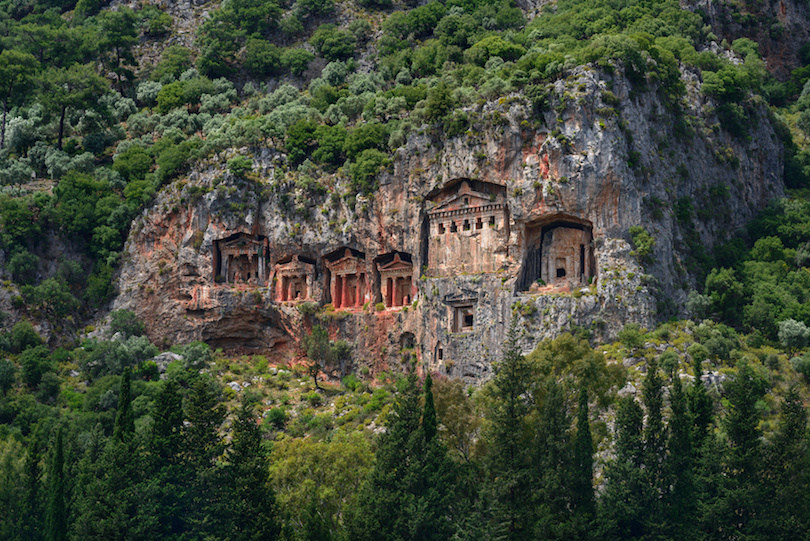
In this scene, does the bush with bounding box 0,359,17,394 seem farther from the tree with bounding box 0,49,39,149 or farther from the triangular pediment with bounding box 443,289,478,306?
the tree with bounding box 0,49,39,149

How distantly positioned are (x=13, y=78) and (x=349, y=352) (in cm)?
5209

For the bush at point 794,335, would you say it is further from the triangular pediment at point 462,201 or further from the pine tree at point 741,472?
the triangular pediment at point 462,201

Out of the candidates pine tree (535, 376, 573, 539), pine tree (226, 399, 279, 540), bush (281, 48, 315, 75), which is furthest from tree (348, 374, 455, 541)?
bush (281, 48, 315, 75)

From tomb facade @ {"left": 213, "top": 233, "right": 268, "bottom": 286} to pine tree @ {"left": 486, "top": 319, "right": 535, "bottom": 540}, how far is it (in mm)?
38331

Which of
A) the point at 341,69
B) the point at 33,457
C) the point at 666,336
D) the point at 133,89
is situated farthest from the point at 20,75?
the point at 666,336

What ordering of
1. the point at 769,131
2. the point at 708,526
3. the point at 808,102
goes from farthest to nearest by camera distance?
the point at 808,102 < the point at 769,131 < the point at 708,526

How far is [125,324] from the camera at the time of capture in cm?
9038

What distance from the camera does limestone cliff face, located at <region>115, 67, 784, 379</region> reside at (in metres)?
78.4

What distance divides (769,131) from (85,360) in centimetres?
6433

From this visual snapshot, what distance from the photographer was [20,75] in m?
112

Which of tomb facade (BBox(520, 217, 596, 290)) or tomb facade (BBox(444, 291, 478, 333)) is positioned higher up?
tomb facade (BBox(520, 217, 596, 290))

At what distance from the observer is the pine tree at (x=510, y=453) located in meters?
55.2

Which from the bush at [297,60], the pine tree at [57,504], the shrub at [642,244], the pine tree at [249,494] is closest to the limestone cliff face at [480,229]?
the shrub at [642,244]

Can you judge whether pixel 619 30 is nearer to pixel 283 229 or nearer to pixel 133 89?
pixel 283 229
